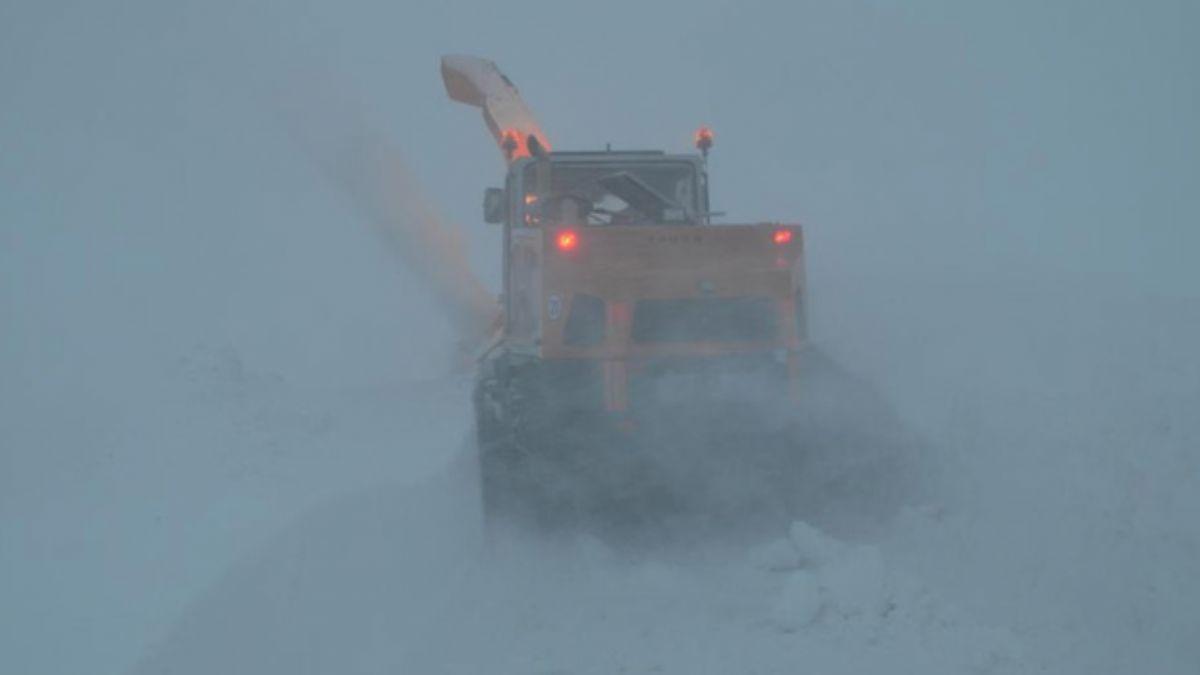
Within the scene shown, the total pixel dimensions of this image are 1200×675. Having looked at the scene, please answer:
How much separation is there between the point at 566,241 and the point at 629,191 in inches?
65.2

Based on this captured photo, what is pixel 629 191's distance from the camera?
8055 mm

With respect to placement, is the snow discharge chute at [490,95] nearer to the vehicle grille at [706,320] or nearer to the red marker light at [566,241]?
the red marker light at [566,241]

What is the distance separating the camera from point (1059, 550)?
16.2 feet

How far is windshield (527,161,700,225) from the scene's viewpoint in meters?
7.96

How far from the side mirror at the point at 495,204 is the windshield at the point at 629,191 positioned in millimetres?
308

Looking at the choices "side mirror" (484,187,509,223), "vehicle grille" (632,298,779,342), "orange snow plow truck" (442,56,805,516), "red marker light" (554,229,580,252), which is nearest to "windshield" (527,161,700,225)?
"side mirror" (484,187,509,223)

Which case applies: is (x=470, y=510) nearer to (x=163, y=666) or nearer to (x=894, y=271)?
(x=163, y=666)

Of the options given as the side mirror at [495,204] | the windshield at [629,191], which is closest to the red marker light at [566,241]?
the windshield at [629,191]

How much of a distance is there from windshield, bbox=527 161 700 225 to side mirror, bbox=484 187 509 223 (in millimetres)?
308

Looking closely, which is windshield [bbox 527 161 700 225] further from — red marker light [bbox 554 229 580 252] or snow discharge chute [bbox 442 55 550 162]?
snow discharge chute [bbox 442 55 550 162]

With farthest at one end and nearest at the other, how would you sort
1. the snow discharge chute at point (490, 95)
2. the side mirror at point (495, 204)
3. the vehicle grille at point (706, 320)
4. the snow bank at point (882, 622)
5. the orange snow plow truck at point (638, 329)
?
the snow discharge chute at point (490, 95) < the side mirror at point (495, 204) < the vehicle grille at point (706, 320) < the orange snow plow truck at point (638, 329) < the snow bank at point (882, 622)

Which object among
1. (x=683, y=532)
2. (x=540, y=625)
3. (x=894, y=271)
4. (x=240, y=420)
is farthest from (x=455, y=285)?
(x=540, y=625)

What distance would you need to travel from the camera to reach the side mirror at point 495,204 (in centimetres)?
787

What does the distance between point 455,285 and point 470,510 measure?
7.08 metres
